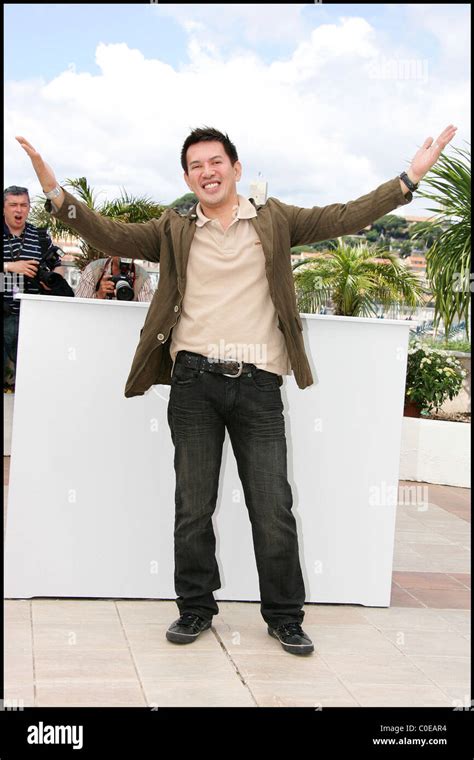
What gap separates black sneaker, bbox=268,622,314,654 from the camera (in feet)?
11.6

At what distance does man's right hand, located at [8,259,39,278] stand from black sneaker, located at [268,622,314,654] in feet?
9.06

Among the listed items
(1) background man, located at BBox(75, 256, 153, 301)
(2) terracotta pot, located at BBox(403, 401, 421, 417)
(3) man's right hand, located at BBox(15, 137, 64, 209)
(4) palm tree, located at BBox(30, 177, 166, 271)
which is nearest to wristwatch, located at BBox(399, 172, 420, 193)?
(3) man's right hand, located at BBox(15, 137, 64, 209)

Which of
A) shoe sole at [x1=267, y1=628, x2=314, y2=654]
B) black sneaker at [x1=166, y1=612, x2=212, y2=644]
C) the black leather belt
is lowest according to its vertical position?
shoe sole at [x1=267, y1=628, x2=314, y2=654]

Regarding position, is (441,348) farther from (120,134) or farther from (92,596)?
(120,134)

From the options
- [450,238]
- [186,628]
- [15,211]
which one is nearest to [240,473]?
[186,628]

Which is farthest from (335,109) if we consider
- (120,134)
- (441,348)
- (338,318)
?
(338,318)

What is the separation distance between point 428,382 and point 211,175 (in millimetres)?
5387

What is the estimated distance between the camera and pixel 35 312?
3.98 m

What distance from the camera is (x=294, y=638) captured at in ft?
11.7

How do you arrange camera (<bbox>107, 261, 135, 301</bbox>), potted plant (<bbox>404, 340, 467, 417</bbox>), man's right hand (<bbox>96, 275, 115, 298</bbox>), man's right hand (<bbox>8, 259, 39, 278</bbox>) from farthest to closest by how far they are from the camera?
Result: potted plant (<bbox>404, 340, 467, 417</bbox>)
man's right hand (<bbox>8, 259, 39, 278</bbox>)
man's right hand (<bbox>96, 275, 115, 298</bbox>)
camera (<bbox>107, 261, 135, 301</bbox>)

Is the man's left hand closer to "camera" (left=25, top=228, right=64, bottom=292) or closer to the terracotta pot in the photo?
"camera" (left=25, top=228, right=64, bottom=292)

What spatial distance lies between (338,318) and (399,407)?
0.47 m

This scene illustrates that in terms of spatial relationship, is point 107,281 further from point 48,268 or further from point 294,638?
point 294,638

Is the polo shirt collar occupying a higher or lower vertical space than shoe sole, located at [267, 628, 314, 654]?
higher
